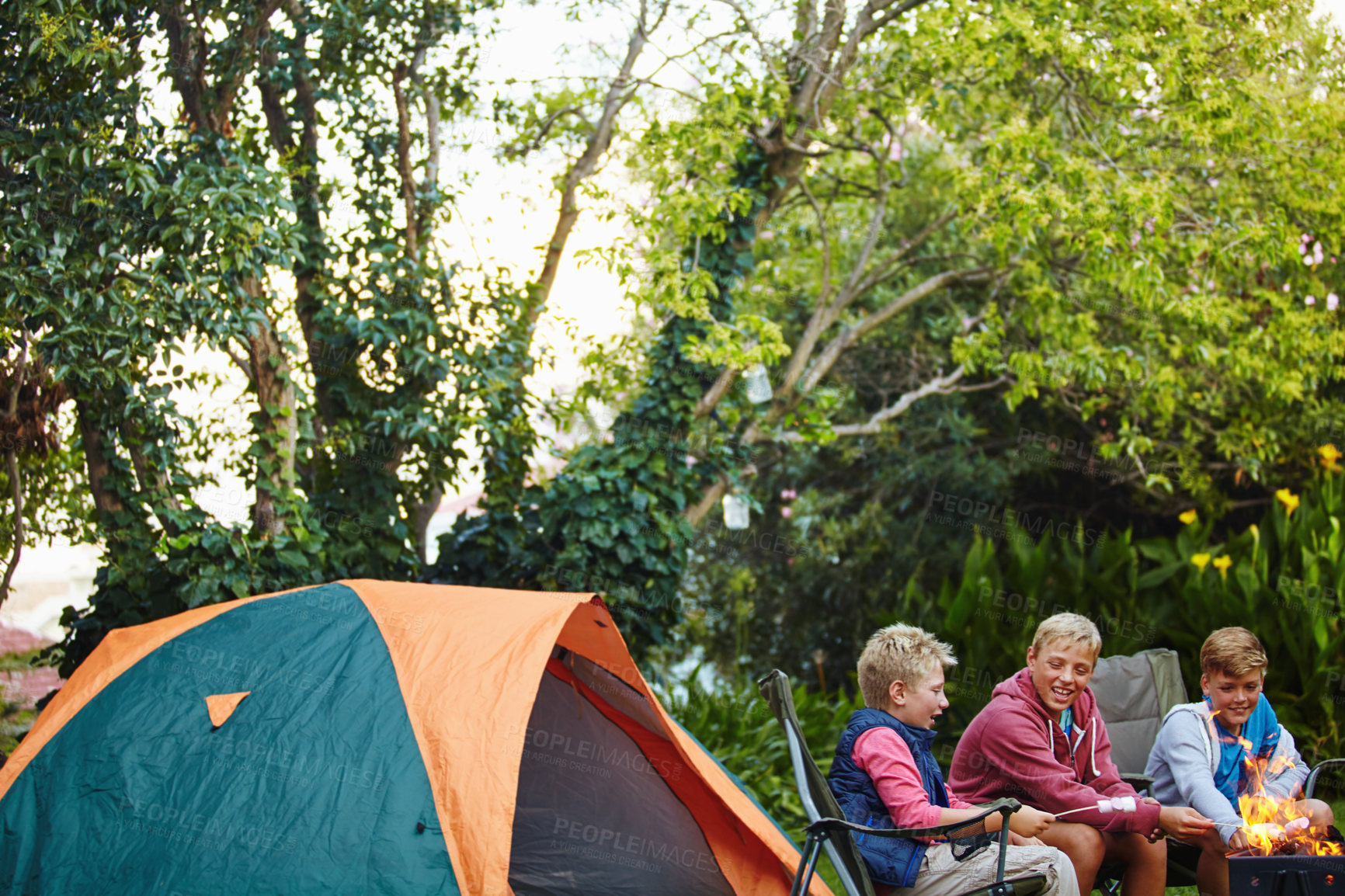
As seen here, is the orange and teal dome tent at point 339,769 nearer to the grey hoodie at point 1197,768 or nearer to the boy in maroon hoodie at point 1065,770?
the boy in maroon hoodie at point 1065,770

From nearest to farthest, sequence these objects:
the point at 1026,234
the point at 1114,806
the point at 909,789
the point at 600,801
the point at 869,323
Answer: the point at 909,789 < the point at 1114,806 < the point at 600,801 < the point at 1026,234 < the point at 869,323

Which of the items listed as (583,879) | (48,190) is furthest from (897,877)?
(48,190)

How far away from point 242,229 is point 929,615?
14.2 feet

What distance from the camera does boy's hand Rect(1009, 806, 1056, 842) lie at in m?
2.49

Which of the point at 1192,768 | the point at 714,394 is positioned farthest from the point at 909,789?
the point at 714,394

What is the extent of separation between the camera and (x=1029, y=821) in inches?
98.7

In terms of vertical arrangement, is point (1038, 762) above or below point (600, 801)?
above

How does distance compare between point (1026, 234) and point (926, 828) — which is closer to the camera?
point (926, 828)

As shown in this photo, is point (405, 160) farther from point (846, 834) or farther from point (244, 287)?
point (846, 834)

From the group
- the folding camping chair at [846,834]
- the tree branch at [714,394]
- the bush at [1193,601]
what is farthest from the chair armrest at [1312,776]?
the tree branch at [714,394]

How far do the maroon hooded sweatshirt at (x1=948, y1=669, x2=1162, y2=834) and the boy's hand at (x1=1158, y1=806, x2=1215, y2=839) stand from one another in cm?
2

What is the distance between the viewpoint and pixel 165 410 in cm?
431

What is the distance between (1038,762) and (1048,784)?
0.20 ft

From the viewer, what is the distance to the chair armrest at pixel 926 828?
2.33 meters
